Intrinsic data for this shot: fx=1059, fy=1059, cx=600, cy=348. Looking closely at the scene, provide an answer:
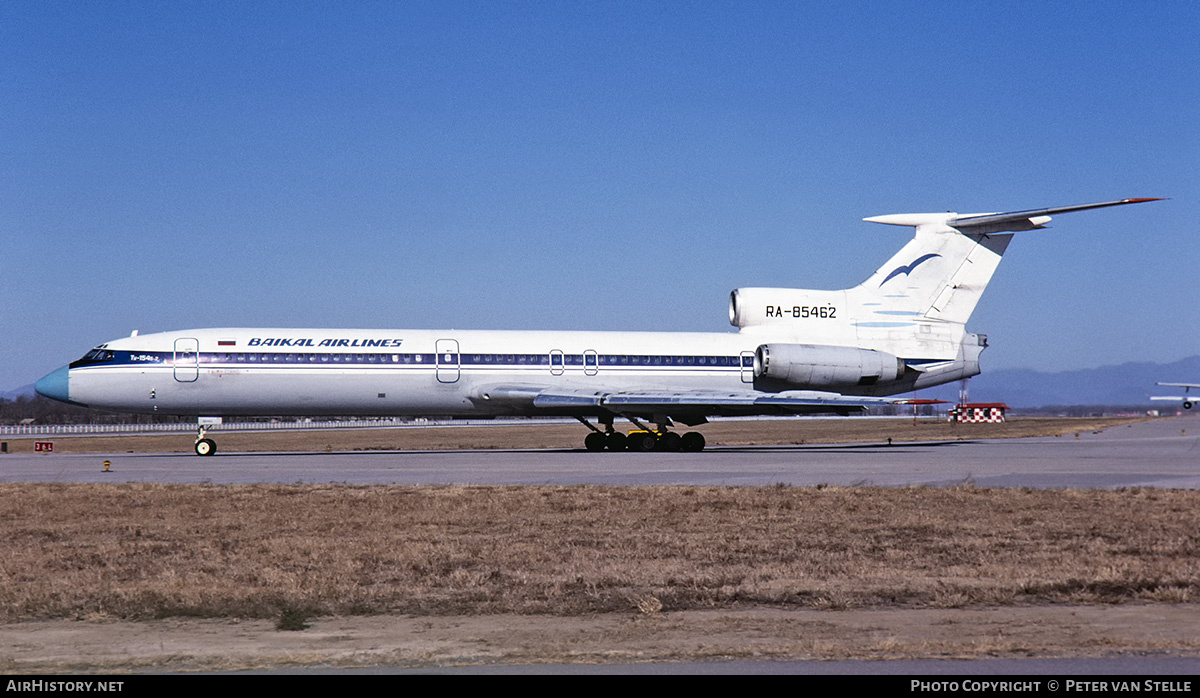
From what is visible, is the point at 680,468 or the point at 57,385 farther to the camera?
the point at 57,385

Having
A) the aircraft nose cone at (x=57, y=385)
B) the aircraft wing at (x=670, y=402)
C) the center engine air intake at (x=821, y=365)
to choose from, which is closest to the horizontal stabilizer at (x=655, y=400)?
the aircraft wing at (x=670, y=402)

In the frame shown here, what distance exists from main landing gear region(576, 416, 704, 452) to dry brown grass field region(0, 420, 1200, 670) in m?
14.4

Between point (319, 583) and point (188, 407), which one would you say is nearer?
point (319, 583)

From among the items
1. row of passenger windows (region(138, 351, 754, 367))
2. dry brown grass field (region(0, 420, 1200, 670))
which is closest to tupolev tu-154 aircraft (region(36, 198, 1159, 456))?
row of passenger windows (region(138, 351, 754, 367))

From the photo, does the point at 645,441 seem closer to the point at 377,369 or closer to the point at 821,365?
the point at 821,365

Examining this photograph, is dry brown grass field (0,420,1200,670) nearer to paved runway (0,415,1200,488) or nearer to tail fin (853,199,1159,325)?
paved runway (0,415,1200,488)

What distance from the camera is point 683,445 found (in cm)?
3148

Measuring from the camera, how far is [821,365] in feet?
107

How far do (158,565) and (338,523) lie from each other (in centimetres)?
330

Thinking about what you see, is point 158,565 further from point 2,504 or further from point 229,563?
point 2,504

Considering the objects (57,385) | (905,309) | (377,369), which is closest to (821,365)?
(905,309)

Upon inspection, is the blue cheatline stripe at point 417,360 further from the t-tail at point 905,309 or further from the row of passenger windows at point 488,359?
the t-tail at point 905,309

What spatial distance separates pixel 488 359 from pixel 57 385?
12071mm
